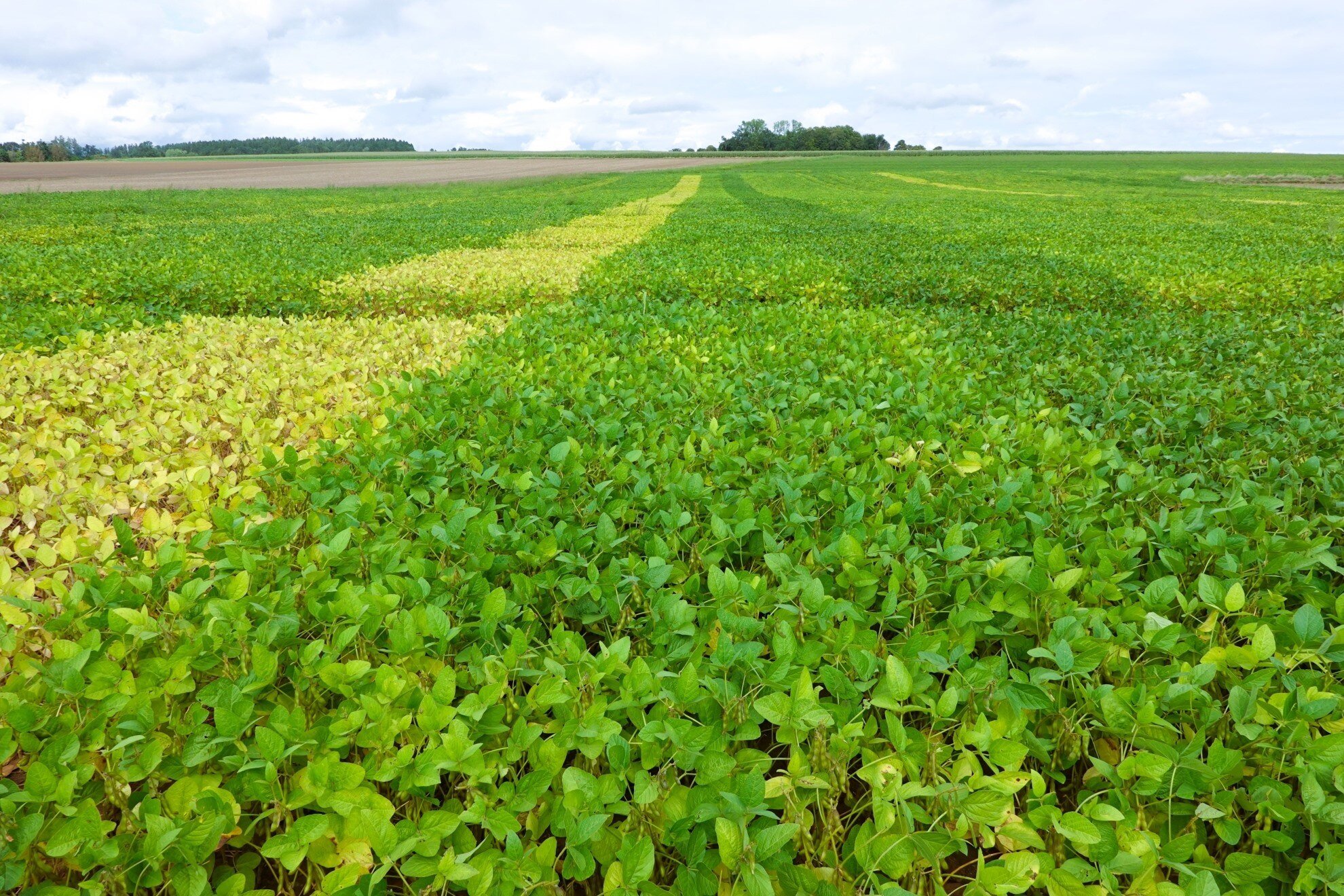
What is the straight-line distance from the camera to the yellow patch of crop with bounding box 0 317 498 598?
114 inches

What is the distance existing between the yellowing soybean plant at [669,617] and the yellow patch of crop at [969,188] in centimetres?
2779

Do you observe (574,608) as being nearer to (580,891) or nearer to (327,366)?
(580,891)

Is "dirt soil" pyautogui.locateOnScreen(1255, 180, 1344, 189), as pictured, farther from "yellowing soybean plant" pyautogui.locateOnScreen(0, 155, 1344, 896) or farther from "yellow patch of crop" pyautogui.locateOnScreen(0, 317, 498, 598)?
"yellow patch of crop" pyautogui.locateOnScreen(0, 317, 498, 598)

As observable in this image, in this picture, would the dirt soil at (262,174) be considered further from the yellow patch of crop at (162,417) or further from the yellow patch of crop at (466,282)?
the yellow patch of crop at (162,417)

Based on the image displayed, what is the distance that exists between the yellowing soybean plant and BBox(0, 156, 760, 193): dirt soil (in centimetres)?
4009

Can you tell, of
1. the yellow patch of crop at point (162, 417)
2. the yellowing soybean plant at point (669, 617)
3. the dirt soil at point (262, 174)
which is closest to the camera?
the yellowing soybean plant at point (669, 617)

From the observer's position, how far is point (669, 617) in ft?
6.92

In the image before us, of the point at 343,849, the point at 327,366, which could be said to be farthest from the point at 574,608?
the point at 327,366

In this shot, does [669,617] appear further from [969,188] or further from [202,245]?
[969,188]

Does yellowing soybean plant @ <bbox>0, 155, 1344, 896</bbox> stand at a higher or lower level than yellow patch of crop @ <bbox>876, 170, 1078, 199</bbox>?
lower

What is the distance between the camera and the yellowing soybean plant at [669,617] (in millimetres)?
1525

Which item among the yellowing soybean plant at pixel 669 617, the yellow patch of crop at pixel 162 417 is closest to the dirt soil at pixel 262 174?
the yellow patch of crop at pixel 162 417

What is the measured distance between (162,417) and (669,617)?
3345 millimetres

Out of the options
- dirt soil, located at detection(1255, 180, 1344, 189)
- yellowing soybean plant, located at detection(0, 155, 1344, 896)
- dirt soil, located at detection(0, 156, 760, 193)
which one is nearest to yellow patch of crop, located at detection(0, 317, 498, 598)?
yellowing soybean plant, located at detection(0, 155, 1344, 896)
